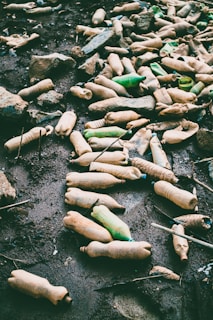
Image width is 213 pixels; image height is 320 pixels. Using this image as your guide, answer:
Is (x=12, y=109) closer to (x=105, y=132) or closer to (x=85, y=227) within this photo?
(x=105, y=132)

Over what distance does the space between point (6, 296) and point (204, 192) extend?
5.78ft

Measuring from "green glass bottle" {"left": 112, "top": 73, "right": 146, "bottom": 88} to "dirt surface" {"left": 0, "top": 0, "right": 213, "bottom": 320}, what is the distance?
45 centimetres

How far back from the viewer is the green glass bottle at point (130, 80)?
13.8 feet

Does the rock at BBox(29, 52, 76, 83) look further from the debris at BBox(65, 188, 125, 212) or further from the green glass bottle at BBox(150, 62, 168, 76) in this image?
the debris at BBox(65, 188, 125, 212)

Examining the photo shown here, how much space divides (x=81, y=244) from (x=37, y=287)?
0.48 metres

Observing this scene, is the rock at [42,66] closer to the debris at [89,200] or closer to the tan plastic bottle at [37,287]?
the debris at [89,200]

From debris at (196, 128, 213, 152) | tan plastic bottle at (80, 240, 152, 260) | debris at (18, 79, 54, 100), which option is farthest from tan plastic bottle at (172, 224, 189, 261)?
debris at (18, 79, 54, 100)

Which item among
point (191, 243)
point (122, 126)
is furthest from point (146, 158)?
point (191, 243)

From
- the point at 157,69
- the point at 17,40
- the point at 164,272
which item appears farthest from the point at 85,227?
the point at 17,40

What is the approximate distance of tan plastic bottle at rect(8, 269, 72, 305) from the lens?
2.53 meters

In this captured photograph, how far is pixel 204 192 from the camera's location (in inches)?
131

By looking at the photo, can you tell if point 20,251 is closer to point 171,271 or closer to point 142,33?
point 171,271

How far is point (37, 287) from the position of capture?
101 inches

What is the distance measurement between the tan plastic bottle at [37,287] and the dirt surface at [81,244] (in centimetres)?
6
